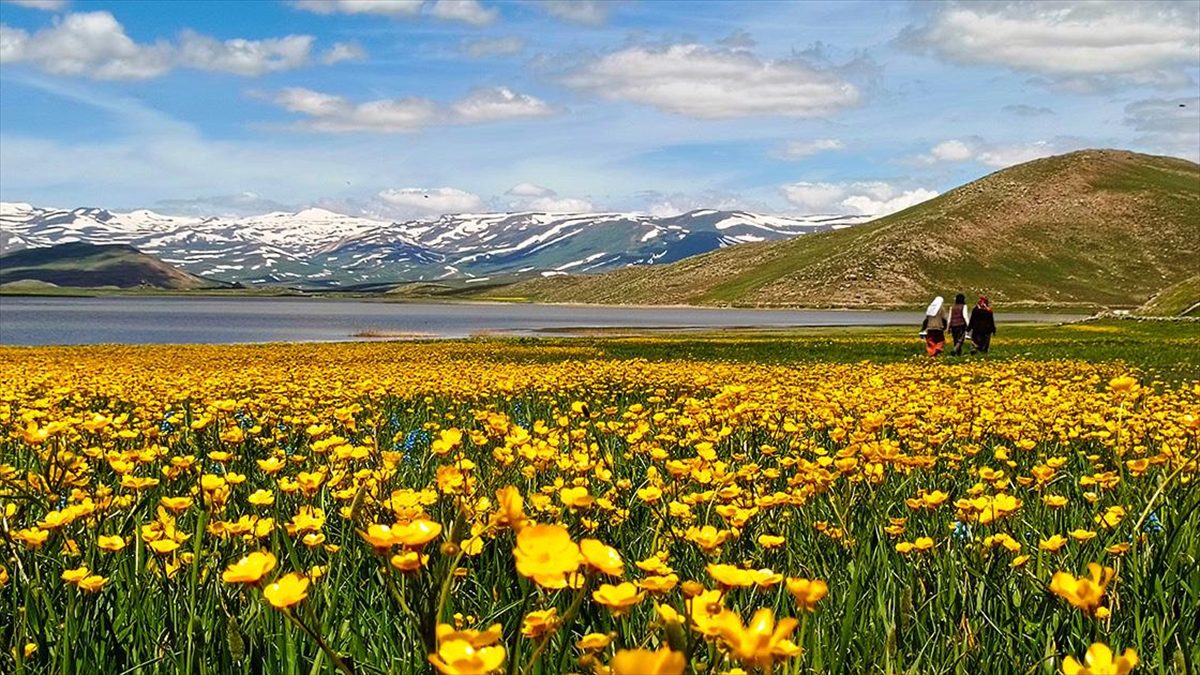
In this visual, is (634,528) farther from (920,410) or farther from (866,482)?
(920,410)

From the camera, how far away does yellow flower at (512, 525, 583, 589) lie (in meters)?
2.03

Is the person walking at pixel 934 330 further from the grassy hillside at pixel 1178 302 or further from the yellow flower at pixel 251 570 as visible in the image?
the grassy hillside at pixel 1178 302

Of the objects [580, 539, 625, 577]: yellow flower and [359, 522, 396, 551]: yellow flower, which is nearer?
[580, 539, 625, 577]: yellow flower

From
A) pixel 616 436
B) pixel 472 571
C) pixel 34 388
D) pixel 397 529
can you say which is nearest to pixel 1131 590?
pixel 472 571

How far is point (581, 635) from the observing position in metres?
4.03

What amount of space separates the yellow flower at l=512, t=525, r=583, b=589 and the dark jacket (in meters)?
32.4

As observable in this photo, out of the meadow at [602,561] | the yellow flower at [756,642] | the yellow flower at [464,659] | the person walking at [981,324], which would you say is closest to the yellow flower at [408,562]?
the meadow at [602,561]

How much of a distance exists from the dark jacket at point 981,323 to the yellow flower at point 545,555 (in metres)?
32.4

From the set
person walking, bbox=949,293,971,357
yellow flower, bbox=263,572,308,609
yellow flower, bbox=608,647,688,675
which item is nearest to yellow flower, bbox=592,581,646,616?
yellow flower, bbox=608,647,688,675

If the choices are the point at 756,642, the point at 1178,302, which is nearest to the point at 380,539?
the point at 756,642

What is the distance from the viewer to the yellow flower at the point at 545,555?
203cm

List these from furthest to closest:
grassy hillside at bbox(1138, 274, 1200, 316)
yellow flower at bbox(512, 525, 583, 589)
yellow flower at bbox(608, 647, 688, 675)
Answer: grassy hillside at bbox(1138, 274, 1200, 316), yellow flower at bbox(512, 525, 583, 589), yellow flower at bbox(608, 647, 688, 675)

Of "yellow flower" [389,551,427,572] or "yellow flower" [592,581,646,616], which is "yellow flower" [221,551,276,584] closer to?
"yellow flower" [389,551,427,572]

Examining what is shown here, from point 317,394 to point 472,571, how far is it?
760cm
